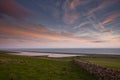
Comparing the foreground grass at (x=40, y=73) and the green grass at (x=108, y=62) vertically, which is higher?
the green grass at (x=108, y=62)

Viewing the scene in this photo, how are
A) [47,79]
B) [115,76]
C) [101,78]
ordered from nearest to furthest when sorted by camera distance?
[115,76], [101,78], [47,79]

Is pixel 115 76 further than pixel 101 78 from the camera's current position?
No

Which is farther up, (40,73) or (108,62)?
(108,62)

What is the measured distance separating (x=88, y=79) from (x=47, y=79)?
16.4 feet

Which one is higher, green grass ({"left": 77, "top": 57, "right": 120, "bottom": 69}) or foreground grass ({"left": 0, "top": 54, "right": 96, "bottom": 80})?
green grass ({"left": 77, "top": 57, "right": 120, "bottom": 69})

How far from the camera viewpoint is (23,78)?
15180mm

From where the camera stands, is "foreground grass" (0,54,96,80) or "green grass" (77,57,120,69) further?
"green grass" (77,57,120,69)

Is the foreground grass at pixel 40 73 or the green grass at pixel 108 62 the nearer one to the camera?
the foreground grass at pixel 40 73

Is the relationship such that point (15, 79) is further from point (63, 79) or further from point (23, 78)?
point (63, 79)

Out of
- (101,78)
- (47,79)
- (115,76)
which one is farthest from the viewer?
(47,79)

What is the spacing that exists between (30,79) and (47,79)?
6.53 ft

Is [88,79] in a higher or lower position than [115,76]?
lower

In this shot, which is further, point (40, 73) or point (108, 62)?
point (108, 62)

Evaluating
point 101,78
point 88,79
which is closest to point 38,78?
point 88,79
